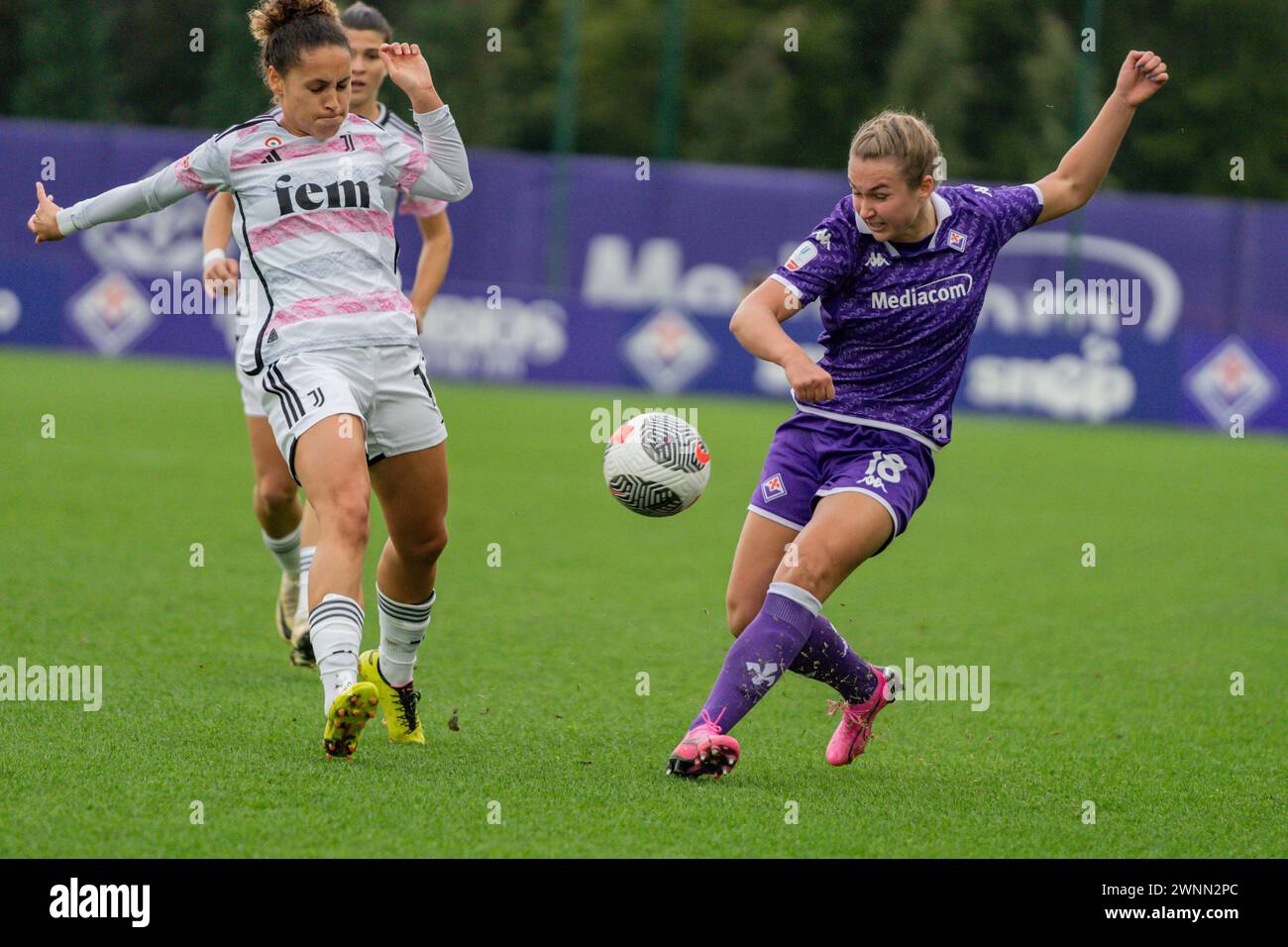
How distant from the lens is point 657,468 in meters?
5.12

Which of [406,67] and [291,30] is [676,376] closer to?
[406,67]

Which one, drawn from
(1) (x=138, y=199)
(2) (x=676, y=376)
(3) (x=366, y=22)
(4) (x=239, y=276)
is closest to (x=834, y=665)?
(1) (x=138, y=199)

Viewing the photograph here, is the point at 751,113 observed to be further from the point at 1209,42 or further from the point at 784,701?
the point at 784,701

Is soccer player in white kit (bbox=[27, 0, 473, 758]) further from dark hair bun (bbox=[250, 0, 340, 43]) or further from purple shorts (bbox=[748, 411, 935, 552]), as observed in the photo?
purple shorts (bbox=[748, 411, 935, 552])

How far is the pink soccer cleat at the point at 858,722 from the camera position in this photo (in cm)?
527

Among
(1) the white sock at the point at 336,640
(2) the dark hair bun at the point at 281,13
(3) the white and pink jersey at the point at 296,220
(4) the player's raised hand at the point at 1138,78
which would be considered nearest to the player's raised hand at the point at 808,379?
(3) the white and pink jersey at the point at 296,220

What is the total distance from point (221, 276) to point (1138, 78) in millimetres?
3133

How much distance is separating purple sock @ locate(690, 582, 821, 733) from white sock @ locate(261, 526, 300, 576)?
2349 mm

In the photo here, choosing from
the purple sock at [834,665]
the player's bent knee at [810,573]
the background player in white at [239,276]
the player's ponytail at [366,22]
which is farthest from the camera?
Result: the player's ponytail at [366,22]

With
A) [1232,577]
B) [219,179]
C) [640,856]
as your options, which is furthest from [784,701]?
[1232,577]

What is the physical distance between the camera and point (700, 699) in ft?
20.3

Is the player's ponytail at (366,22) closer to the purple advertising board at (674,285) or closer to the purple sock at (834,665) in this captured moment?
the purple sock at (834,665)

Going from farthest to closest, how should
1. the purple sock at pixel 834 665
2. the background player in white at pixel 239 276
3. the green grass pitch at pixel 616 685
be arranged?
the background player in white at pixel 239 276, the purple sock at pixel 834 665, the green grass pitch at pixel 616 685

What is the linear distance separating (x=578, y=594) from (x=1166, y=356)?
14.5 metres
